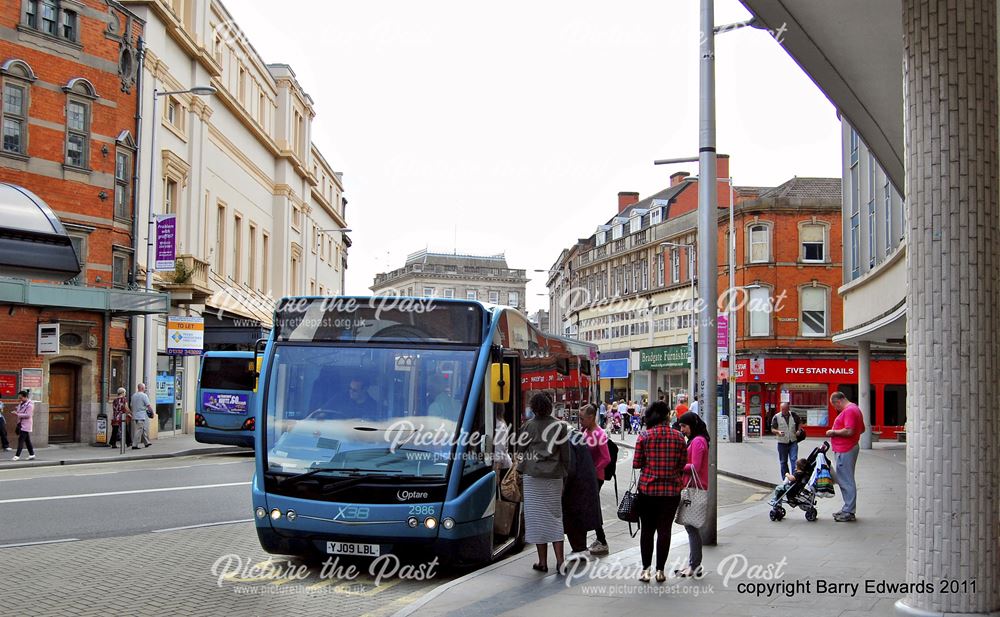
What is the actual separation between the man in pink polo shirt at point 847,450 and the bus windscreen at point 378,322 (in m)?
5.86

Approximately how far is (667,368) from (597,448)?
166 feet

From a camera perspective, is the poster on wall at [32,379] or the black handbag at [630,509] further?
the poster on wall at [32,379]

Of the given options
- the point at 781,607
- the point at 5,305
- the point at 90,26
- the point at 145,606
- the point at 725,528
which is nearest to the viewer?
the point at 781,607

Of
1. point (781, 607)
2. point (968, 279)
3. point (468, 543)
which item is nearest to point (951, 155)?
point (968, 279)

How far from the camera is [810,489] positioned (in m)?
13.0

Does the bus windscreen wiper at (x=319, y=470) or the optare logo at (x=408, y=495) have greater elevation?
the bus windscreen wiper at (x=319, y=470)

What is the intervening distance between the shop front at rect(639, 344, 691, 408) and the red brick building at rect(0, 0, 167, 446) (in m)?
36.2

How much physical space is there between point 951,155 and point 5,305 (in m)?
25.0

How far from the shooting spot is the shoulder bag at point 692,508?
898 centimetres

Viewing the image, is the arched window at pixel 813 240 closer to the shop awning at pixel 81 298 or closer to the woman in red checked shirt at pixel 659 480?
the shop awning at pixel 81 298

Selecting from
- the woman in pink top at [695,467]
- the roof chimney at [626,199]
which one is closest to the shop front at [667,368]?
the roof chimney at [626,199]

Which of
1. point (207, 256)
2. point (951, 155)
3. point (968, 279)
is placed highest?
point (207, 256)

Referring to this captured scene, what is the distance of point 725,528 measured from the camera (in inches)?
492

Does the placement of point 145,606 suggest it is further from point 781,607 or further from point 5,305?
point 5,305
